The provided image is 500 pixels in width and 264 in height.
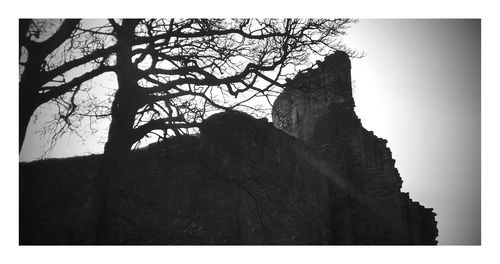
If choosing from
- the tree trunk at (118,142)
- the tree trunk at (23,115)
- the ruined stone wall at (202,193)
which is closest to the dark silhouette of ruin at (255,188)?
the ruined stone wall at (202,193)

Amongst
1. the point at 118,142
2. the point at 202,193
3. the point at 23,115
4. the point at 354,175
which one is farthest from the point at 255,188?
the point at 354,175

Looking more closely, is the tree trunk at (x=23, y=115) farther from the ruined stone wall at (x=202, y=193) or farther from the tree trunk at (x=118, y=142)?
the ruined stone wall at (x=202, y=193)

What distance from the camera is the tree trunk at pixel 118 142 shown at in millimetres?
7215

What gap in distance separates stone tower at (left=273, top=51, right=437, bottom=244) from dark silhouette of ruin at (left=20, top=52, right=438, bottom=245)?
0.03 m

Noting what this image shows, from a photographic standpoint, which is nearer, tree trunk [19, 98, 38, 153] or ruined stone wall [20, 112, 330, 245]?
tree trunk [19, 98, 38, 153]

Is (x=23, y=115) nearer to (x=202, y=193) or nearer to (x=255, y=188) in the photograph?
(x=202, y=193)

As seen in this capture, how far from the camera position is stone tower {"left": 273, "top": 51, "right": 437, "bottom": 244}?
1452 cm

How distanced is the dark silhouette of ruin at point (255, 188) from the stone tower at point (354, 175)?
0.03 metres

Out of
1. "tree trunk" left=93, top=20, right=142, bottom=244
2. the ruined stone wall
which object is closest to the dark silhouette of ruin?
the ruined stone wall

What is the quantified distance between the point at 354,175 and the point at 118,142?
985cm

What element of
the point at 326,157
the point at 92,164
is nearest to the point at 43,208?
the point at 92,164

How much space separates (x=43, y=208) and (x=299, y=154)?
698 centimetres

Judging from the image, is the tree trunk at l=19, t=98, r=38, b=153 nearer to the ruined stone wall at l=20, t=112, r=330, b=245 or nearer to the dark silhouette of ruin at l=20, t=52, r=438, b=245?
the dark silhouette of ruin at l=20, t=52, r=438, b=245

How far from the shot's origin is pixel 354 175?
15344 mm
